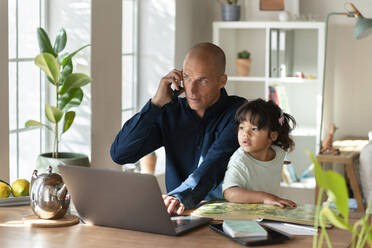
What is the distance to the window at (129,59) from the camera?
205 inches

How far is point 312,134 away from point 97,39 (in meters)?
2.18

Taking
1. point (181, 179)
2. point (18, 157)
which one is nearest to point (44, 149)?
point (18, 157)

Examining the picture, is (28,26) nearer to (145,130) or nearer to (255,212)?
(145,130)

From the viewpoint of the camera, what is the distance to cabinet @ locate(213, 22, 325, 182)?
549 cm

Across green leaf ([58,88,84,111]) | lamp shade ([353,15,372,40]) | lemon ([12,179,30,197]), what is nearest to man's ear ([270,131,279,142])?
lemon ([12,179,30,197])

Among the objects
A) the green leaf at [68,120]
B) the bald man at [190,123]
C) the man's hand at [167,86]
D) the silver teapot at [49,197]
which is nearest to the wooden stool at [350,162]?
the green leaf at [68,120]

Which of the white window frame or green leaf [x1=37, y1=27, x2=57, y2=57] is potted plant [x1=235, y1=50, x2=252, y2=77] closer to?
the white window frame

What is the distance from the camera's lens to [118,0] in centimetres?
448

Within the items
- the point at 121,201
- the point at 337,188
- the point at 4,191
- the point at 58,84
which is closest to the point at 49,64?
the point at 58,84

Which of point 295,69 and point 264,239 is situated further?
point 295,69

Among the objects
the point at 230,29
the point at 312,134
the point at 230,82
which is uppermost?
the point at 230,29

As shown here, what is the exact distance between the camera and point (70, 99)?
385cm

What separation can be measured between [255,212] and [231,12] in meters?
3.87

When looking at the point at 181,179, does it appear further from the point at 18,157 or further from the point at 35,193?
the point at 18,157
